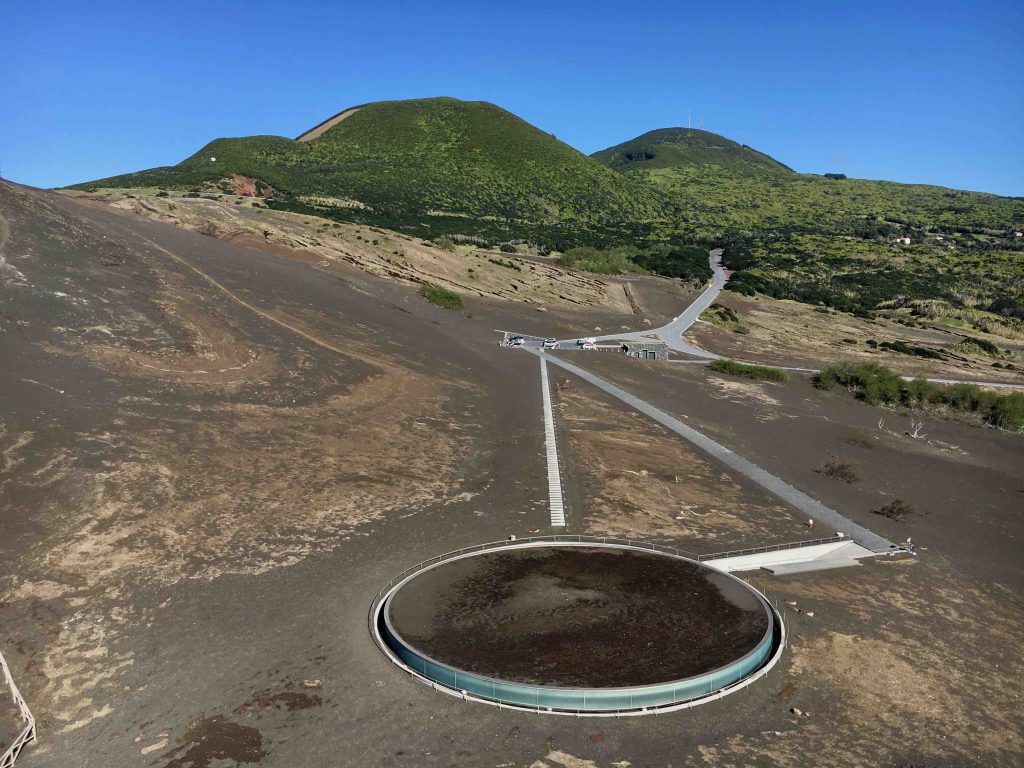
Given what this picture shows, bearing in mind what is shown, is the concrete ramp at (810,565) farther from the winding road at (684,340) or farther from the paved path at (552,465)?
the winding road at (684,340)

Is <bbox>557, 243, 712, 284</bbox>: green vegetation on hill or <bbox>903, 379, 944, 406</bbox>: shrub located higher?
<bbox>557, 243, 712, 284</bbox>: green vegetation on hill

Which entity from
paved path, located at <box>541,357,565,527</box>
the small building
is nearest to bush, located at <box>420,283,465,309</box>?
the small building

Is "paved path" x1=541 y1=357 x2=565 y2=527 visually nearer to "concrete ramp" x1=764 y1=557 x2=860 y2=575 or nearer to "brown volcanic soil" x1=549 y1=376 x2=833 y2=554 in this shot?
"brown volcanic soil" x1=549 y1=376 x2=833 y2=554

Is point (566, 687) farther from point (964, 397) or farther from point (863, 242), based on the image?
point (863, 242)

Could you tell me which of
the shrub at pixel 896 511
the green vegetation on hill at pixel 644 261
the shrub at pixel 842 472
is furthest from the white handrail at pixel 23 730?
the green vegetation on hill at pixel 644 261

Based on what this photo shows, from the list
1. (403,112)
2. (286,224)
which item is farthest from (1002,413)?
(403,112)
